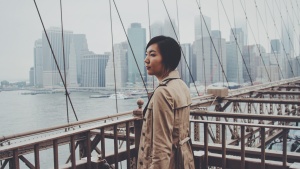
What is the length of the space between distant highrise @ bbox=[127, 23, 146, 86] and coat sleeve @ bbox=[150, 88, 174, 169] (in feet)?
23.3

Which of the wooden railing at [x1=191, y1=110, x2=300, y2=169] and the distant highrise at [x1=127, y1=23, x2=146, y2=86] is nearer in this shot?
the wooden railing at [x1=191, y1=110, x2=300, y2=169]

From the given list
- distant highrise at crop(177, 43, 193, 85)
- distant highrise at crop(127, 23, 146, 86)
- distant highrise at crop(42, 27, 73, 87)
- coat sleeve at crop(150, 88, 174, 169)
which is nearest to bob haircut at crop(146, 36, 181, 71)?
coat sleeve at crop(150, 88, 174, 169)

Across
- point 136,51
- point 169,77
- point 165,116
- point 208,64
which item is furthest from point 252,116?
point 208,64

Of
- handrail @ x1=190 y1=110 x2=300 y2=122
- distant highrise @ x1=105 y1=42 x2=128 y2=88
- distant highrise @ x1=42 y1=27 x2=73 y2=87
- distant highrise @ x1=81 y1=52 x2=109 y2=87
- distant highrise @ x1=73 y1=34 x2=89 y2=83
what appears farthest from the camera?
distant highrise @ x1=81 y1=52 x2=109 y2=87

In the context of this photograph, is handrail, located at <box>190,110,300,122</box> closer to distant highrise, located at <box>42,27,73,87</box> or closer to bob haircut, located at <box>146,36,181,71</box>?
bob haircut, located at <box>146,36,181,71</box>

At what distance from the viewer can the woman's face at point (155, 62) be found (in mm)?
1690

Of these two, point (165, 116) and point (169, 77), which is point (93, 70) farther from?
point (165, 116)

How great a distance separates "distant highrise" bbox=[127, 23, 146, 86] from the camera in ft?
31.1

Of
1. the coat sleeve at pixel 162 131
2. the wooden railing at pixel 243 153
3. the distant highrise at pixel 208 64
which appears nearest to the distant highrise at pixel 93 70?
the distant highrise at pixel 208 64

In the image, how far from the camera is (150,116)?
5.36 ft

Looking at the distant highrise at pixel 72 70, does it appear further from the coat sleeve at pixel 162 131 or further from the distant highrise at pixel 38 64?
the coat sleeve at pixel 162 131

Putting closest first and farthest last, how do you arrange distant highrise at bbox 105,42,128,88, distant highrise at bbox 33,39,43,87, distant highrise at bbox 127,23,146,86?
distant highrise at bbox 33,39,43,87 < distant highrise at bbox 105,42,128,88 < distant highrise at bbox 127,23,146,86

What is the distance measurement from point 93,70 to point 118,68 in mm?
1005

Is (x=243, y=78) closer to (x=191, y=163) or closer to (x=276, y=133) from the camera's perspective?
(x=276, y=133)
